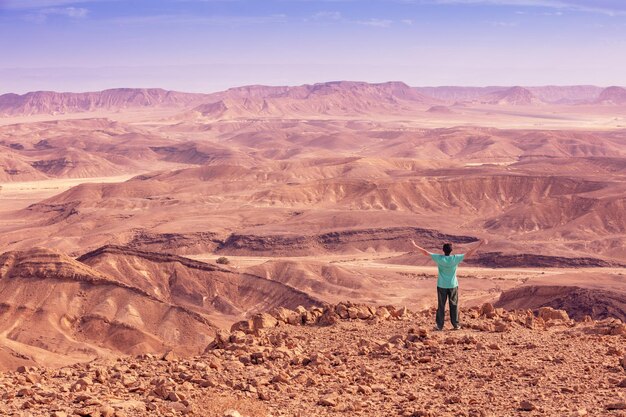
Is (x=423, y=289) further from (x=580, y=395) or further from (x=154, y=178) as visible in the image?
(x=154, y=178)

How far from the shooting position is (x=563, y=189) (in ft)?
357

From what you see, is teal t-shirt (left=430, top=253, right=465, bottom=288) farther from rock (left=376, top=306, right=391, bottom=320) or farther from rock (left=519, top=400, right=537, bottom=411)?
rock (left=519, top=400, right=537, bottom=411)

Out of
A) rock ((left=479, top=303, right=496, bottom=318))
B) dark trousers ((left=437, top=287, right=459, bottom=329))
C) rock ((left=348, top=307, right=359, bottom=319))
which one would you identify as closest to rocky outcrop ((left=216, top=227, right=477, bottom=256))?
rock ((left=479, top=303, right=496, bottom=318))

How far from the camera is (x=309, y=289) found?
60219mm

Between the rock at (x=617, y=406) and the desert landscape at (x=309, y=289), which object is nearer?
the rock at (x=617, y=406)

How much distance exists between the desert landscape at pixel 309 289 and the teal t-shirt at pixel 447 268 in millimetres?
911

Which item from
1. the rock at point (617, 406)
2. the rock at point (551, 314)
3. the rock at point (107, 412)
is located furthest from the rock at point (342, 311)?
the rock at point (107, 412)

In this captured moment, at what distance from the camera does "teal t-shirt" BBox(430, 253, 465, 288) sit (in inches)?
559

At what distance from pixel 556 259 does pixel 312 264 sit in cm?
2475

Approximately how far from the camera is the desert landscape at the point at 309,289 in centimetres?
1073

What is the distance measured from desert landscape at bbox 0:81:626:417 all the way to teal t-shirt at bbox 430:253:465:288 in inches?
35.9

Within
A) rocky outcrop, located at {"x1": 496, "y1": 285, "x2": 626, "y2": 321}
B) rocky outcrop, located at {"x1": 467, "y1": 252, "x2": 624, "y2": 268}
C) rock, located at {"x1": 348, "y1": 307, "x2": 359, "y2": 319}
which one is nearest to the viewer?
rock, located at {"x1": 348, "y1": 307, "x2": 359, "y2": 319}

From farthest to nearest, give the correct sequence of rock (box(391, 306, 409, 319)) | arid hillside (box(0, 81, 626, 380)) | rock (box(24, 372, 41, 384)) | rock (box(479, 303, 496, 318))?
arid hillside (box(0, 81, 626, 380)), rock (box(391, 306, 409, 319)), rock (box(479, 303, 496, 318)), rock (box(24, 372, 41, 384))

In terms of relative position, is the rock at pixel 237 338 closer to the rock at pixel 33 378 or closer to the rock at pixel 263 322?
the rock at pixel 263 322
